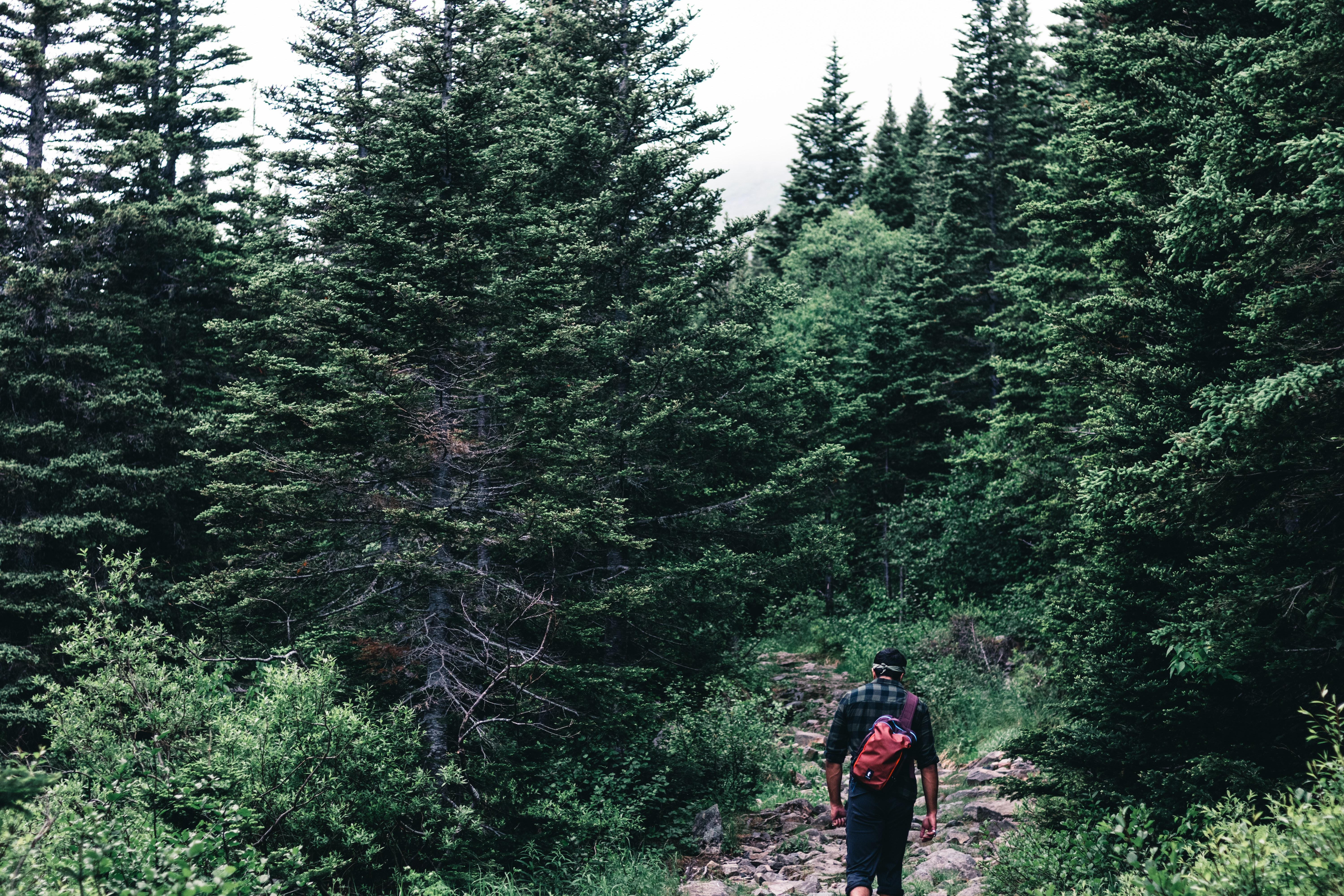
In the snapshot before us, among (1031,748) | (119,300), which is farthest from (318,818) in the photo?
(119,300)

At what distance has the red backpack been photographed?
6.25 meters

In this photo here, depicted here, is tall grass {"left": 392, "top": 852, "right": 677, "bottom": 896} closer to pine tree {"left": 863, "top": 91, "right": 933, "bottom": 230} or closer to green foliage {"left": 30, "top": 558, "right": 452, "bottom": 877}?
green foliage {"left": 30, "top": 558, "right": 452, "bottom": 877}

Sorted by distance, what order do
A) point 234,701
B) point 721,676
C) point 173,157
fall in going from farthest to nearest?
point 173,157 < point 721,676 < point 234,701

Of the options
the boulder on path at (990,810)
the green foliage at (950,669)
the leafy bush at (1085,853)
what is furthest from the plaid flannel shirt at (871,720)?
the boulder on path at (990,810)

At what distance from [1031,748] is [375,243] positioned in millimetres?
10949

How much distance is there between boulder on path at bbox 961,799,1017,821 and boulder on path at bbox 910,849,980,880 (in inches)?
57.9

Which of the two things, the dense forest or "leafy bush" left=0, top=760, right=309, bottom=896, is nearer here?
"leafy bush" left=0, top=760, right=309, bottom=896

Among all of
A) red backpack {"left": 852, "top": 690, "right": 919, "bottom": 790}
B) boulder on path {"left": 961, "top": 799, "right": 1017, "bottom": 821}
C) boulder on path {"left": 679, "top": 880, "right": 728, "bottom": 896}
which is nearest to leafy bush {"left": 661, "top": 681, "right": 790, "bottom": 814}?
boulder on path {"left": 679, "top": 880, "right": 728, "bottom": 896}

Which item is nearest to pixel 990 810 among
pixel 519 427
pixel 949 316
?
pixel 519 427

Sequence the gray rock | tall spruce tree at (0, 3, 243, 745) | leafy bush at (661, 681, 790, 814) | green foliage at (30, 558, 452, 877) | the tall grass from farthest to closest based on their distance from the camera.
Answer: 1. tall spruce tree at (0, 3, 243, 745)
2. leafy bush at (661, 681, 790, 814)
3. the gray rock
4. the tall grass
5. green foliage at (30, 558, 452, 877)

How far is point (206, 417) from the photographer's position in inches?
759

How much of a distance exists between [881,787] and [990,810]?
17.8ft

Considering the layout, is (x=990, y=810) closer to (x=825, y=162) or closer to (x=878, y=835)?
(x=878, y=835)

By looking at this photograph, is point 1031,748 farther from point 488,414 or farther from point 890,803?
point 488,414
